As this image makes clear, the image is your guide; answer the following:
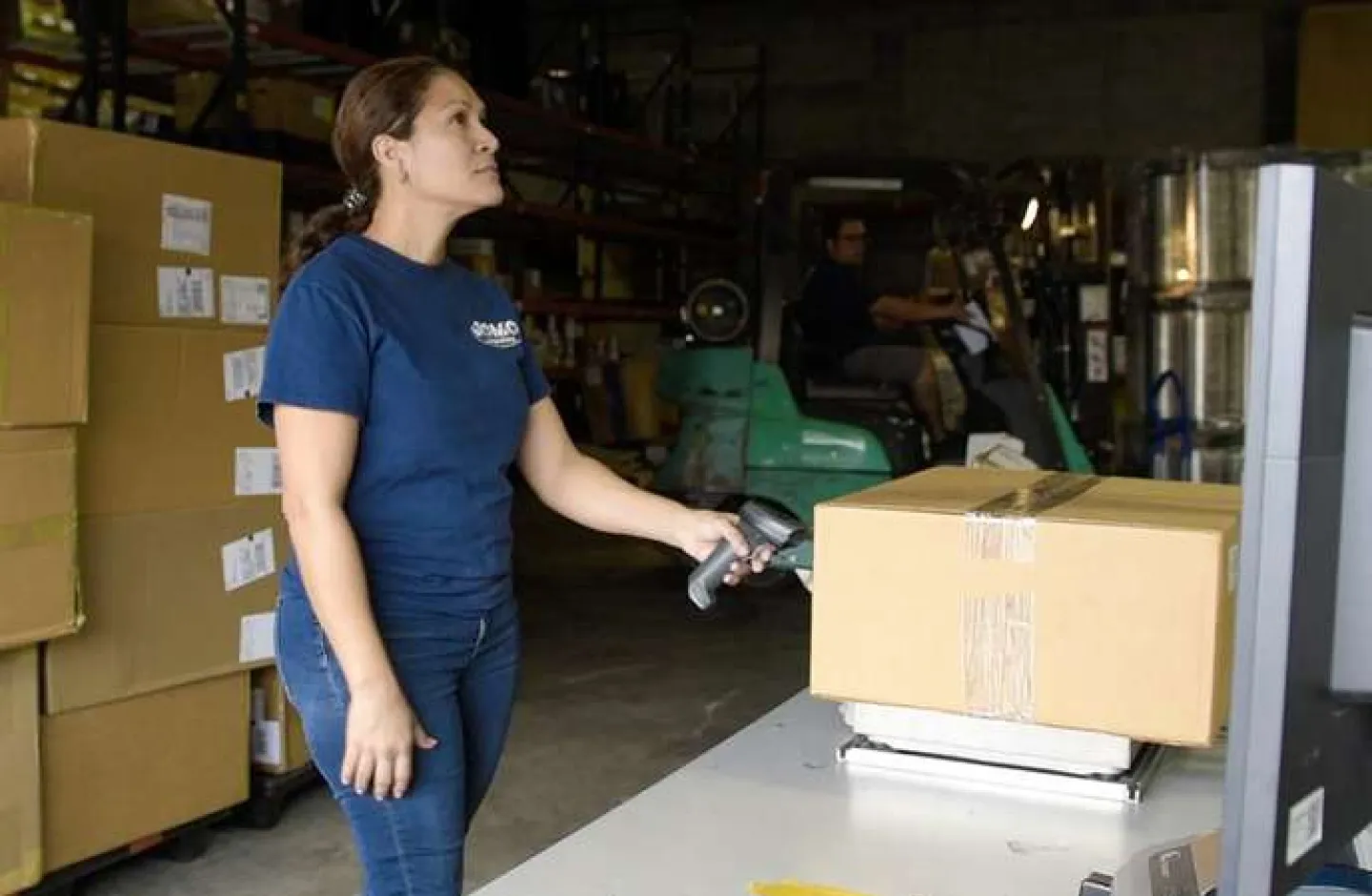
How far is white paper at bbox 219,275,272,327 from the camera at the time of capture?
→ 11.4 ft

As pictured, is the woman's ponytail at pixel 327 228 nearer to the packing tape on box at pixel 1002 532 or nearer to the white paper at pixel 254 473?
the packing tape on box at pixel 1002 532

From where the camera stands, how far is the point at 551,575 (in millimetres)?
7844

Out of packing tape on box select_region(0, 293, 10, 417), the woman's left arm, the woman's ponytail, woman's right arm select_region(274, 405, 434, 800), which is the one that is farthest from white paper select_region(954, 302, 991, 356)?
woman's right arm select_region(274, 405, 434, 800)

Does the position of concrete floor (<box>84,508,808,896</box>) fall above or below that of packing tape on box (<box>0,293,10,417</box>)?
below

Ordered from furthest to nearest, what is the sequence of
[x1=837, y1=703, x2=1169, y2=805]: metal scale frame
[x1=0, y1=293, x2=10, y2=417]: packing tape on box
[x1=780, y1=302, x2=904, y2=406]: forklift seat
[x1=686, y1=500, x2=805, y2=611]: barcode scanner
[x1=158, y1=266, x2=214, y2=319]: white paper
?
[x1=780, y1=302, x2=904, y2=406]: forklift seat < [x1=158, y1=266, x2=214, y2=319]: white paper < [x1=0, y1=293, x2=10, y2=417]: packing tape on box < [x1=686, y1=500, x2=805, y2=611]: barcode scanner < [x1=837, y1=703, x2=1169, y2=805]: metal scale frame

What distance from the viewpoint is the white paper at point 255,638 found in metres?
3.58

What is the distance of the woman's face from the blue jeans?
52 centimetres

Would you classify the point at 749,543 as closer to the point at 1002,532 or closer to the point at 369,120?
the point at 1002,532

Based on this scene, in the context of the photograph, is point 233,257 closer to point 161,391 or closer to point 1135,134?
point 161,391

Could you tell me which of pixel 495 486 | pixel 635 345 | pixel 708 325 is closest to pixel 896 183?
pixel 708 325

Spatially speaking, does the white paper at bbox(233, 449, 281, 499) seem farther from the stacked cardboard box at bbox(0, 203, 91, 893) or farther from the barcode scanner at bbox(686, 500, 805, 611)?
the barcode scanner at bbox(686, 500, 805, 611)

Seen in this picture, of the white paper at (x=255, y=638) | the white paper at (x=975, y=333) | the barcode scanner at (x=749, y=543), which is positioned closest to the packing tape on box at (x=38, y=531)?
the white paper at (x=255, y=638)

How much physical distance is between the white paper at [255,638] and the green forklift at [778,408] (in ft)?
11.0

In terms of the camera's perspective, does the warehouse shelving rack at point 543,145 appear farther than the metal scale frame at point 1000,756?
Yes
